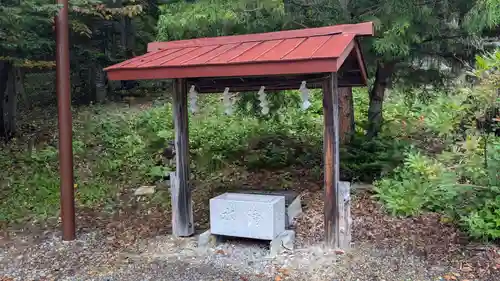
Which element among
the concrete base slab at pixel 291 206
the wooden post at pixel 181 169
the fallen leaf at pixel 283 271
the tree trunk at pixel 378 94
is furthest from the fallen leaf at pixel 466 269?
the tree trunk at pixel 378 94

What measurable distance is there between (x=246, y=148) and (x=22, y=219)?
3798 millimetres

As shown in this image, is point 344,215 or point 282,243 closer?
point 344,215

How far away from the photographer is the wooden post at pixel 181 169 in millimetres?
5293

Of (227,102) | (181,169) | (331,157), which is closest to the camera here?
(331,157)

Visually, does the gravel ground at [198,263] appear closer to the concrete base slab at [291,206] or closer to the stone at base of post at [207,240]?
the stone at base of post at [207,240]

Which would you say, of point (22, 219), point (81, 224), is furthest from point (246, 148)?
point (22, 219)

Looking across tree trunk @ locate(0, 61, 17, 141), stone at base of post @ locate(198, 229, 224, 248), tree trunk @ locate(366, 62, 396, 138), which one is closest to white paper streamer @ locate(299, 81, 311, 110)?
stone at base of post @ locate(198, 229, 224, 248)

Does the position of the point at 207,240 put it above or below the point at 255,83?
below

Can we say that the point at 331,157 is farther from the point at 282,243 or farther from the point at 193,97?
the point at 193,97

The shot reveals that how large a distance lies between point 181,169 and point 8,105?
590cm

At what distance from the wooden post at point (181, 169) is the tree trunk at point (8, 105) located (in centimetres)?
550

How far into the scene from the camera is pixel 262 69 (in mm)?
4117

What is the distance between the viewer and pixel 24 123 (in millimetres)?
10633

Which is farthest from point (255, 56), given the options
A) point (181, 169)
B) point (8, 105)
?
point (8, 105)
